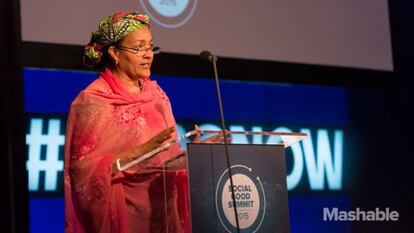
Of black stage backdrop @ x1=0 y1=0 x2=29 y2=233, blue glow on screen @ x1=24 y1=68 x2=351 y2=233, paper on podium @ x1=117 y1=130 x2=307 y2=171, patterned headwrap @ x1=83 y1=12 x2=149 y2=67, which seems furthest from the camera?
blue glow on screen @ x1=24 y1=68 x2=351 y2=233

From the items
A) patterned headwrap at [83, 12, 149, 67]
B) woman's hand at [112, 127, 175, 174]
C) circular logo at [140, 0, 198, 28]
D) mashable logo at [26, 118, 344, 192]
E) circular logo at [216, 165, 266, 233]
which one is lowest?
circular logo at [216, 165, 266, 233]

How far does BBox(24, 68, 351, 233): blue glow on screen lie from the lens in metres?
4.17

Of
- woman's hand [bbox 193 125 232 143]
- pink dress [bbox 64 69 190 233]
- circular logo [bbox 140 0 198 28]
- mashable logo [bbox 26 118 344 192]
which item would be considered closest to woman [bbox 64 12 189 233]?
pink dress [bbox 64 69 190 233]

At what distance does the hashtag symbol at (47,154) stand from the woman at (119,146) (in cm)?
180

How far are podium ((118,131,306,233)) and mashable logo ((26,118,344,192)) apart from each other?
2005 mm

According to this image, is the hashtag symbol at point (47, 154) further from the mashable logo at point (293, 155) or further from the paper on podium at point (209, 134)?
the paper on podium at point (209, 134)

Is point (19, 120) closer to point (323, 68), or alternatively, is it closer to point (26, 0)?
point (26, 0)

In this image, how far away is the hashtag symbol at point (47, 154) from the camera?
4051 millimetres

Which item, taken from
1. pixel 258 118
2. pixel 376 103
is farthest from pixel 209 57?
pixel 376 103

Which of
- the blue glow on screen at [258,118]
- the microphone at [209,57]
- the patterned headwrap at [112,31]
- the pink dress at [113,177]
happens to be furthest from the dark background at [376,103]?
the microphone at [209,57]

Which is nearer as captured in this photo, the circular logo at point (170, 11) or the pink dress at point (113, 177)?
the pink dress at point (113, 177)

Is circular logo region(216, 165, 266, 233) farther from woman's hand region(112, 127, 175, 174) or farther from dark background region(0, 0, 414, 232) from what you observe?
dark background region(0, 0, 414, 232)

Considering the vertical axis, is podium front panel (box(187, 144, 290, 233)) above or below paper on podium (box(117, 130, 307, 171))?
below

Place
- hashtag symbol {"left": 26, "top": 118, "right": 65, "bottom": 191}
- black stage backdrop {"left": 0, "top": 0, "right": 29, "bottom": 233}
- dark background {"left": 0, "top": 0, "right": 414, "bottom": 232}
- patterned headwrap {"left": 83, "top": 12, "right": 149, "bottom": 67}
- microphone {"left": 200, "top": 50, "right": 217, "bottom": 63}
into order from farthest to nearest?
1. dark background {"left": 0, "top": 0, "right": 414, "bottom": 232}
2. hashtag symbol {"left": 26, "top": 118, "right": 65, "bottom": 191}
3. patterned headwrap {"left": 83, "top": 12, "right": 149, "bottom": 67}
4. microphone {"left": 200, "top": 50, "right": 217, "bottom": 63}
5. black stage backdrop {"left": 0, "top": 0, "right": 29, "bottom": 233}
